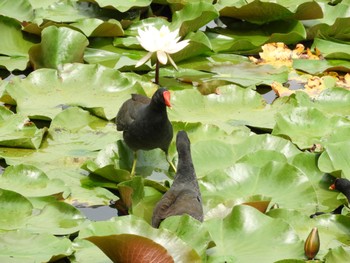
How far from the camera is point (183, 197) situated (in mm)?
3754

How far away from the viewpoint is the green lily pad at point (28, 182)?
4.15 m

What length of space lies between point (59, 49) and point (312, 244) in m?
2.63

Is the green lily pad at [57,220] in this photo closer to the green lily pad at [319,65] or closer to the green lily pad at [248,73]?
the green lily pad at [248,73]

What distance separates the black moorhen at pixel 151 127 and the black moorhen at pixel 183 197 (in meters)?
0.45

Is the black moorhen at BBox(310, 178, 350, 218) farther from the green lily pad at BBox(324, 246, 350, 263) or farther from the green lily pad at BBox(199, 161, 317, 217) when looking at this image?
the green lily pad at BBox(324, 246, 350, 263)

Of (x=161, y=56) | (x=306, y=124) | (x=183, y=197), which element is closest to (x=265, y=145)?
(x=306, y=124)

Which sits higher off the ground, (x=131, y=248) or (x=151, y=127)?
(x=131, y=248)

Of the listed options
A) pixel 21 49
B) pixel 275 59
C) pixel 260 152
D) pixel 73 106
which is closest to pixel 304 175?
pixel 260 152

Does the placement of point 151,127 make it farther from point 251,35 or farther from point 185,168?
point 251,35

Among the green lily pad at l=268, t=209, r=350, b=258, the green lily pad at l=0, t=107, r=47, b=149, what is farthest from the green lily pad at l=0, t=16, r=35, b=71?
the green lily pad at l=268, t=209, r=350, b=258

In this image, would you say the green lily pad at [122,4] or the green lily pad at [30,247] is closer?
the green lily pad at [30,247]

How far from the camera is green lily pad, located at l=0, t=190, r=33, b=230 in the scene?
12.8 ft

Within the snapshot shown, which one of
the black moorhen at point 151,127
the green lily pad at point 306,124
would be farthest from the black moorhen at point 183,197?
the green lily pad at point 306,124

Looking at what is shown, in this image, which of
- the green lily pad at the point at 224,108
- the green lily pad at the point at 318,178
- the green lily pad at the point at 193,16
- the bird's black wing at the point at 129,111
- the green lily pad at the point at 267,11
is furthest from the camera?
the green lily pad at the point at 267,11
